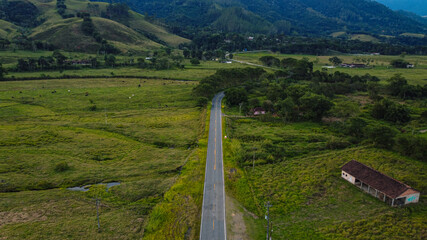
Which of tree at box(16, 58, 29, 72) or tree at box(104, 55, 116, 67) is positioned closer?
tree at box(16, 58, 29, 72)

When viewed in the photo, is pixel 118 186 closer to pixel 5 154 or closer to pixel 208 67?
pixel 5 154

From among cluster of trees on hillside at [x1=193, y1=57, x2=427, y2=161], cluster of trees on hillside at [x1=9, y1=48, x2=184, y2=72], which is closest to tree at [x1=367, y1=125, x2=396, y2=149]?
cluster of trees on hillside at [x1=193, y1=57, x2=427, y2=161]

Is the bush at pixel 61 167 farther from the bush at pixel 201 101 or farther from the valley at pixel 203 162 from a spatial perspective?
the bush at pixel 201 101

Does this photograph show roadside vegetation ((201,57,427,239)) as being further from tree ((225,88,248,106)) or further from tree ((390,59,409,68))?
tree ((390,59,409,68))

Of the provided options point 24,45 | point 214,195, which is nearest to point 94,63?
point 24,45

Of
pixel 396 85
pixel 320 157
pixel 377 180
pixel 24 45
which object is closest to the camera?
pixel 377 180

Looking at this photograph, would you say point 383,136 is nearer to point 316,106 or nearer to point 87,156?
point 316,106
